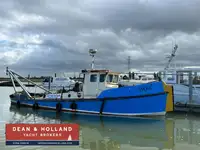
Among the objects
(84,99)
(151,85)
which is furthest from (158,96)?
(84,99)

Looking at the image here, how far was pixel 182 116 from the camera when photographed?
58.6 feet

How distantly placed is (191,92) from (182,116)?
7.26 feet

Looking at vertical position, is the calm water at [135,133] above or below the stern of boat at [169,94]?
below

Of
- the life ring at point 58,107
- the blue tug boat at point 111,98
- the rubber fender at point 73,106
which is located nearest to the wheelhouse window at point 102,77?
the blue tug boat at point 111,98

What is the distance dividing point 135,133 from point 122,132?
0.59 meters

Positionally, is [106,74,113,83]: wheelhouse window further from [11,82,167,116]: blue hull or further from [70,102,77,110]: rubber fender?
[70,102,77,110]: rubber fender

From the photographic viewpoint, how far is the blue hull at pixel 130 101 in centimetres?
1633

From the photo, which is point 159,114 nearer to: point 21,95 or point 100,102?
point 100,102

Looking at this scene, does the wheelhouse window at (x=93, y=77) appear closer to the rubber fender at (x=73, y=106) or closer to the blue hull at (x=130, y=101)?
the blue hull at (x=130, y=101)

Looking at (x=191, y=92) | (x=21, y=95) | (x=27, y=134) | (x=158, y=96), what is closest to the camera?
(x=27, y=134)

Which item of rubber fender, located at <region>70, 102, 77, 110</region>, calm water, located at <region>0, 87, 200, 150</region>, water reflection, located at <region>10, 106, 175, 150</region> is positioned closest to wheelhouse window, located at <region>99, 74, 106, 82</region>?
rubber fender, located at <region>70, 102, 77, 110</region>

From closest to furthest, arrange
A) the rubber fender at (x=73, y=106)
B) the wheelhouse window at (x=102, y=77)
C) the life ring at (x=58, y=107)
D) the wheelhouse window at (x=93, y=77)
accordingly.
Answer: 1. the wheelhouse window at (x=102, y=77)
2. the wheelhouse window at (x=93, y=77)
3. the rubber fender at (x=73, y=106)
4. the life ring at (x=58, y=107)

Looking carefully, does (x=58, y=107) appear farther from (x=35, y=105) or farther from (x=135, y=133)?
(x=135, y=133)

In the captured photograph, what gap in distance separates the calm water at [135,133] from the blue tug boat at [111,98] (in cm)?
86
